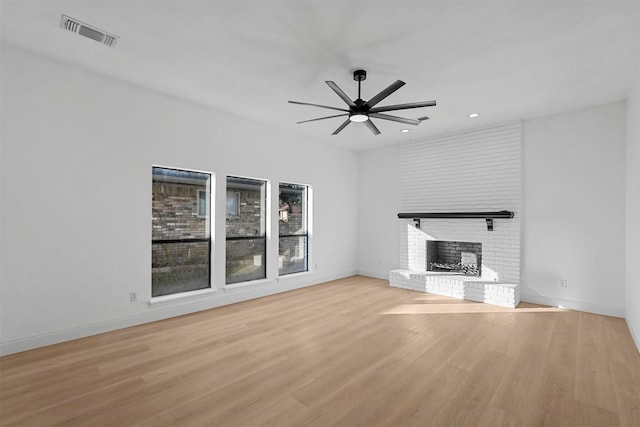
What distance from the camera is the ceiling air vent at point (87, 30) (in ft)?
8.71

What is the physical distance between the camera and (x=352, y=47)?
2.97 meters

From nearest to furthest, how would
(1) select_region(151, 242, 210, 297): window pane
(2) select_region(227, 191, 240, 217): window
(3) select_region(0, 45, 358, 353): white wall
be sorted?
(3) select_region(0, 45, 358, 353): white wall < (1) select_region(151, 242, 210, 297): window pane < (2) select_region(227, 191, 240, 217): window

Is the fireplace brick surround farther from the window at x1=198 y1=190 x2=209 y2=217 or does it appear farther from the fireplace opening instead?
the window at x1=198 y1=190 x2=209 y2=217

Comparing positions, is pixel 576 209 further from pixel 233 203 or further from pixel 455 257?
pixel 233 203

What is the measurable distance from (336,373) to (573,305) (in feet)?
13.5

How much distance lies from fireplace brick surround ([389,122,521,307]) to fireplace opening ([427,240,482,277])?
0.64 feet

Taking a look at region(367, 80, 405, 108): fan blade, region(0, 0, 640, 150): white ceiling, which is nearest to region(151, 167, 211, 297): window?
region(0, 0, 640, 150): white ceiling

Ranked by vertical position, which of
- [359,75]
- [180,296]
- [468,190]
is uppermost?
[359,75]

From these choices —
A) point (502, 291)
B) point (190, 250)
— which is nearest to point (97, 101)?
point (190, 250)

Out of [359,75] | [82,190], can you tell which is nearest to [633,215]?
[359,75]

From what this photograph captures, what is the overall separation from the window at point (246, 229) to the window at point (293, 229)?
1.42 feet

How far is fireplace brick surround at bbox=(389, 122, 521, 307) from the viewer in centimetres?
521

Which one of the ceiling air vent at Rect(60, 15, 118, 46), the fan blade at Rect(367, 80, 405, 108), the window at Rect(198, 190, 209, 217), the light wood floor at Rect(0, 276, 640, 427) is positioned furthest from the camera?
the window at Rect(198, 190, 209, 217)

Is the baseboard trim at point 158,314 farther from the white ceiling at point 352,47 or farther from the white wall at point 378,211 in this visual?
the white ceiling at point 352,47
